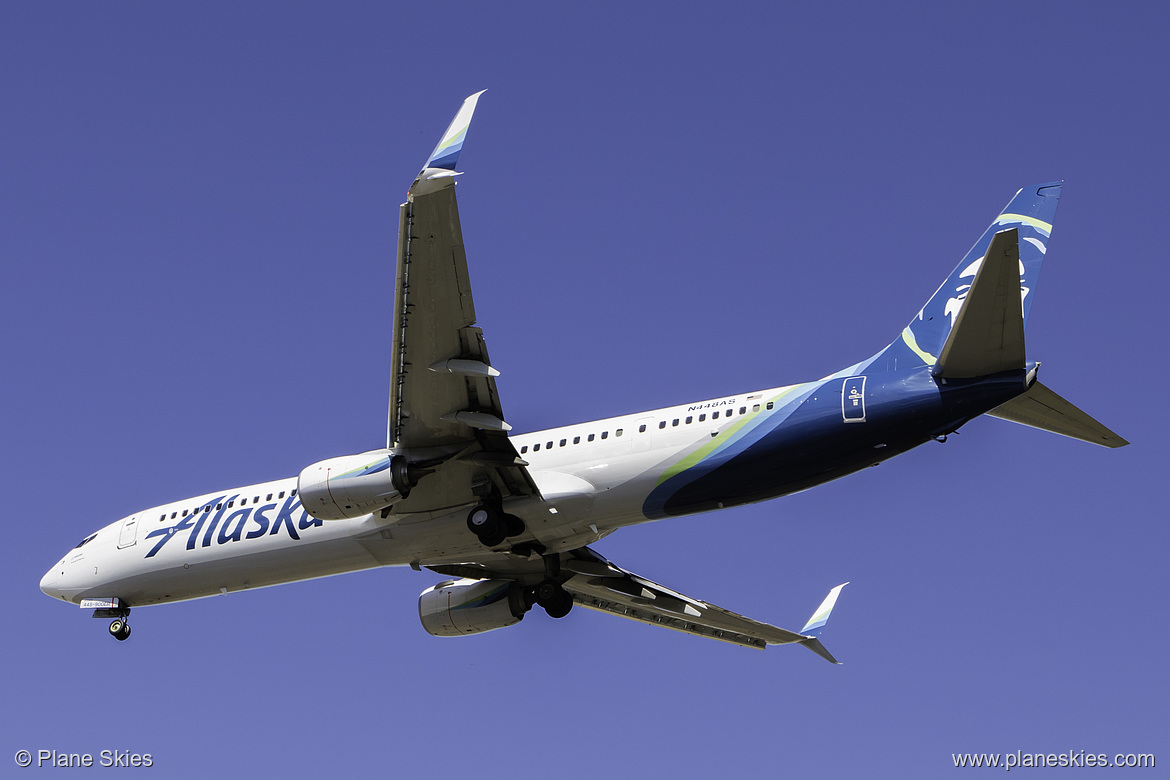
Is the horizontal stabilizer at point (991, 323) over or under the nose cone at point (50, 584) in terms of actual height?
under

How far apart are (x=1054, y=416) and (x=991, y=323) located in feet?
7.91

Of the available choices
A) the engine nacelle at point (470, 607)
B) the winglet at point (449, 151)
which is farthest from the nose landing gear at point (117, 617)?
the winglet at point (449, 151)

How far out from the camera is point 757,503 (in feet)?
78.4

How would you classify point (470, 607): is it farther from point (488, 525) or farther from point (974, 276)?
point (974, 276)

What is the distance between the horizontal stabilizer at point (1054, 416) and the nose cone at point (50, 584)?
65.3 ft

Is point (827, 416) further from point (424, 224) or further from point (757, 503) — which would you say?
point (424, 224)

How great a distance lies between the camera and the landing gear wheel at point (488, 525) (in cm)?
2383

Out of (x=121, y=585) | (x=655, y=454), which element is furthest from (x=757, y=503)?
(x=121, y=585)

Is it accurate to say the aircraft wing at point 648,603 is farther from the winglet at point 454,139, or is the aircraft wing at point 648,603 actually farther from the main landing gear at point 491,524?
the winglet at point 454,139

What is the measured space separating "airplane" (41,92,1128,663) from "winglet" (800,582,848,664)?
12 centimetres

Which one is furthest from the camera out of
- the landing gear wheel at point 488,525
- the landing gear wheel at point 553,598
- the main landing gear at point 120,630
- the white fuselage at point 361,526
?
the landing gear wheel at point 553,598

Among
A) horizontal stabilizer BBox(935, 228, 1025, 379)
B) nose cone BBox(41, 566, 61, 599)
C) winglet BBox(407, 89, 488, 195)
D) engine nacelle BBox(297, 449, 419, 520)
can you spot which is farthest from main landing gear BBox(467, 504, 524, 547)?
nose cone BBox(41, 566, 61, 599)

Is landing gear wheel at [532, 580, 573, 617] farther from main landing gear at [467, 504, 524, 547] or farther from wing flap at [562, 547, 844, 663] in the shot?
main landing gear at [467, 504, 524, 547]

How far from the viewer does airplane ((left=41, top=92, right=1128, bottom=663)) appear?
2048 cm
